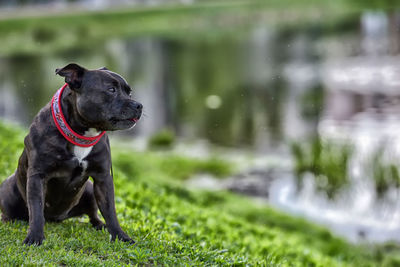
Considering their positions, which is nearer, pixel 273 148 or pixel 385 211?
pixel 385 211

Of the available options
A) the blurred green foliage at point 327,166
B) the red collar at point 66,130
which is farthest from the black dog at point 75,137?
the blurred green foliage at point 327,166

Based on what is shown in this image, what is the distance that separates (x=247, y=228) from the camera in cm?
973

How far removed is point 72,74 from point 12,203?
173cm

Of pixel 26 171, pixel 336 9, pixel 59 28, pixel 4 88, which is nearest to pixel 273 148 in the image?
pixel 26 171

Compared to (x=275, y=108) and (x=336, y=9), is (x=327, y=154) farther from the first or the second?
(x=336, y=9)

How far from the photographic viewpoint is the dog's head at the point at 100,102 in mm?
5137

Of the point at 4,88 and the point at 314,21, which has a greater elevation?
the point at 314,21

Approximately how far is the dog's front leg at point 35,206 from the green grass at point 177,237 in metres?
0.11

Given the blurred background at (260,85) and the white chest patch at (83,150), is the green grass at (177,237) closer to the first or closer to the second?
the white chest patch at (83,150)

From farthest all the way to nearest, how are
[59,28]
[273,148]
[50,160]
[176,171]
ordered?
1. [59,28]
2. [273,148]
3. [176,171]
4. [50,160]

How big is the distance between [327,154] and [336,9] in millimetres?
60398

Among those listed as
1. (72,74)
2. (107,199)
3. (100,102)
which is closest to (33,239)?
(107,199)

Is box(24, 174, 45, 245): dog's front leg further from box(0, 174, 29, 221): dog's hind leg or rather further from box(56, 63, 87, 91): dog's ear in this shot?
box(56, 63, 87, 91): dog's ear

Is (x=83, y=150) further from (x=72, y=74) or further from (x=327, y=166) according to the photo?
(x=327, y=166)
